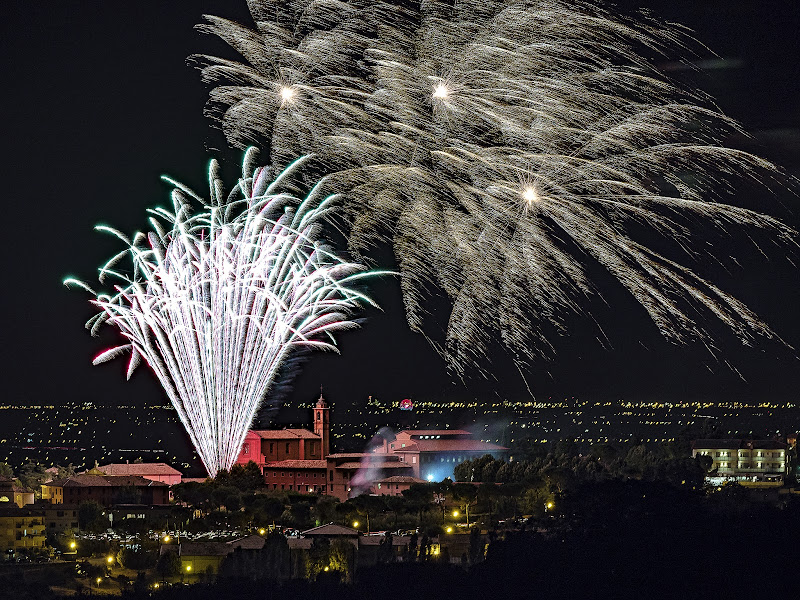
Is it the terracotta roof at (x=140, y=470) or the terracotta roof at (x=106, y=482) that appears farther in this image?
the terracotta roof at (x=140, y=470)

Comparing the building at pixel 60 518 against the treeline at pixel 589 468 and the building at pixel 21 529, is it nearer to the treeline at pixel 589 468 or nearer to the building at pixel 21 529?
the building at pixel 21 529

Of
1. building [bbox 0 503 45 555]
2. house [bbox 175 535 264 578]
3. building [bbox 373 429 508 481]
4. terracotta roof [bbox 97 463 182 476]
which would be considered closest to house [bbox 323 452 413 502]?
building [bbox 373 429 508 481]

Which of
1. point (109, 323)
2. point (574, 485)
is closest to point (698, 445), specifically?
point (574, 485)

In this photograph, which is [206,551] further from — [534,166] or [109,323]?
[534,166]

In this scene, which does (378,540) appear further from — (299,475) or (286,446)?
(286,446)

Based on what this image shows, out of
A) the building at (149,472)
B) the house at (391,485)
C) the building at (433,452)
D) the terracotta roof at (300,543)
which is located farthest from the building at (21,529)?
the building at (433,452)

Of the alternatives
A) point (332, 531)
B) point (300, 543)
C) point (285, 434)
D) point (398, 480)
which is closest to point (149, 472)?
point (285, 434)

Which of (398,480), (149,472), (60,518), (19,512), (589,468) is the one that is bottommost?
(60,518)
